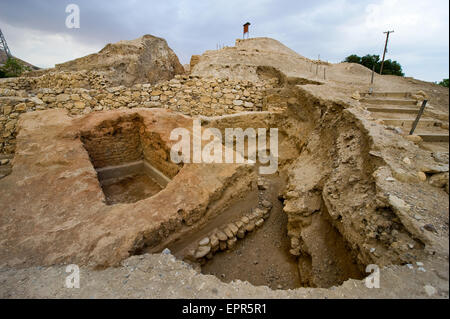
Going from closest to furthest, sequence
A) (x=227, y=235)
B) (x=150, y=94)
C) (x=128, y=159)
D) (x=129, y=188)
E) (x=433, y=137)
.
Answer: (x=433, y=137) < (x=227, y=235) < (x=129, y=188) < (x=128, y=159) < (x=150, y=94)

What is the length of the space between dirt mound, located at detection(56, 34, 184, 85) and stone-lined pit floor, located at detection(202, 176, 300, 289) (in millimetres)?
8178

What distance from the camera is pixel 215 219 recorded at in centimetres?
282

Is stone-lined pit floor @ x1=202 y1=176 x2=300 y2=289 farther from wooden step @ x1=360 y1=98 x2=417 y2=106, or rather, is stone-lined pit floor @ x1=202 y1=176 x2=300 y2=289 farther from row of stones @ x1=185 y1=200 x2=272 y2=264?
wooden step @ x1=360 y1=98 x2=417 y2=106

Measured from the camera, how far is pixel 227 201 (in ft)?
9.59

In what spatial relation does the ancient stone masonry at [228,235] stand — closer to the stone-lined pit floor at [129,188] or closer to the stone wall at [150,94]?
the stone-lined pit floor at [129,188]

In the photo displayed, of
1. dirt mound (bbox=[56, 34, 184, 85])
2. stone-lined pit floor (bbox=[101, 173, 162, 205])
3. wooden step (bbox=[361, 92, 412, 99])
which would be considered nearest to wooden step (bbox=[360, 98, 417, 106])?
wooden step (bbox=[361, 92, 412, 99])

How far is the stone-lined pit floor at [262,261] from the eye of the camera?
270 centimetres

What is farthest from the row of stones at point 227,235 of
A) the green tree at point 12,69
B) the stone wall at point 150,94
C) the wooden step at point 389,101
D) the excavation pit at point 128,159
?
the green tree at point 12,69

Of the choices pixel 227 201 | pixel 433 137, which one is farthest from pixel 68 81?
pixel 433 137

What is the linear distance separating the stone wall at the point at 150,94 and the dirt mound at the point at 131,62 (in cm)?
156

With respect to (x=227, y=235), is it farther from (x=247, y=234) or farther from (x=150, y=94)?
(x=150, y=94)

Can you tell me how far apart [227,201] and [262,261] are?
1.06m

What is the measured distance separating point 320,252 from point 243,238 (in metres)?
1.12
